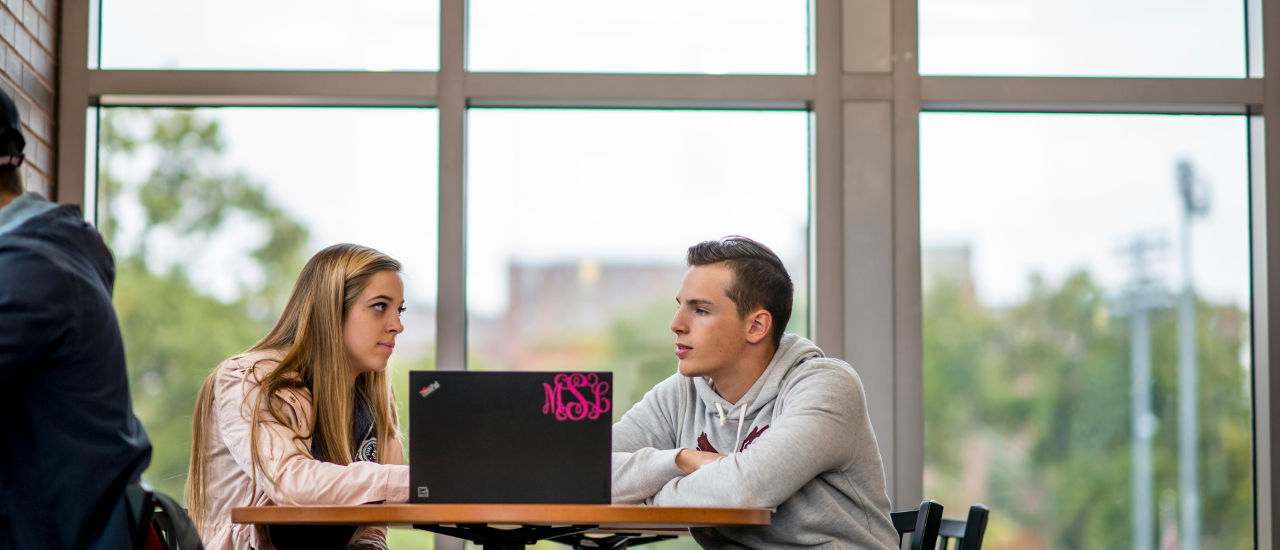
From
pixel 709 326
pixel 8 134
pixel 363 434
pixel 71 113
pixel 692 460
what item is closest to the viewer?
pixel 8 134

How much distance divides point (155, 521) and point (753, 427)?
3.87ft

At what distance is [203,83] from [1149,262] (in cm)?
287

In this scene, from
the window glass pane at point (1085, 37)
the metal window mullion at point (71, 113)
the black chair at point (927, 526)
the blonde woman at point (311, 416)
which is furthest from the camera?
the window glass pane at point (1085, 37)

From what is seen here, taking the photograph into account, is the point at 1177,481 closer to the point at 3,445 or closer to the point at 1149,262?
the point at 1149,262

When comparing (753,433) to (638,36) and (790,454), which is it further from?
(638,36)

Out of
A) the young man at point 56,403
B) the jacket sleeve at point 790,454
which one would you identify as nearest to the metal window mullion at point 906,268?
the jacket sleeve at point 790,454

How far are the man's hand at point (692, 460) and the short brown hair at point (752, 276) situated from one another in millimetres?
491

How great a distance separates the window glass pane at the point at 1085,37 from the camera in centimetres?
374

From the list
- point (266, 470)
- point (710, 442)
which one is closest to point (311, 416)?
point (266, 470)

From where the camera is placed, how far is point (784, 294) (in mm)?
2682

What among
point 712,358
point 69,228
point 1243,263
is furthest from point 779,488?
point 1243,263

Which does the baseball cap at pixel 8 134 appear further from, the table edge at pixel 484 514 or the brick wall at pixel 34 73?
the brick wall at pixel 34 73

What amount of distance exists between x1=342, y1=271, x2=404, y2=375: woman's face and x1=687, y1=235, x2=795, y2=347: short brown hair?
675 millimetres

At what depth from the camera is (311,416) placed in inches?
98.0
